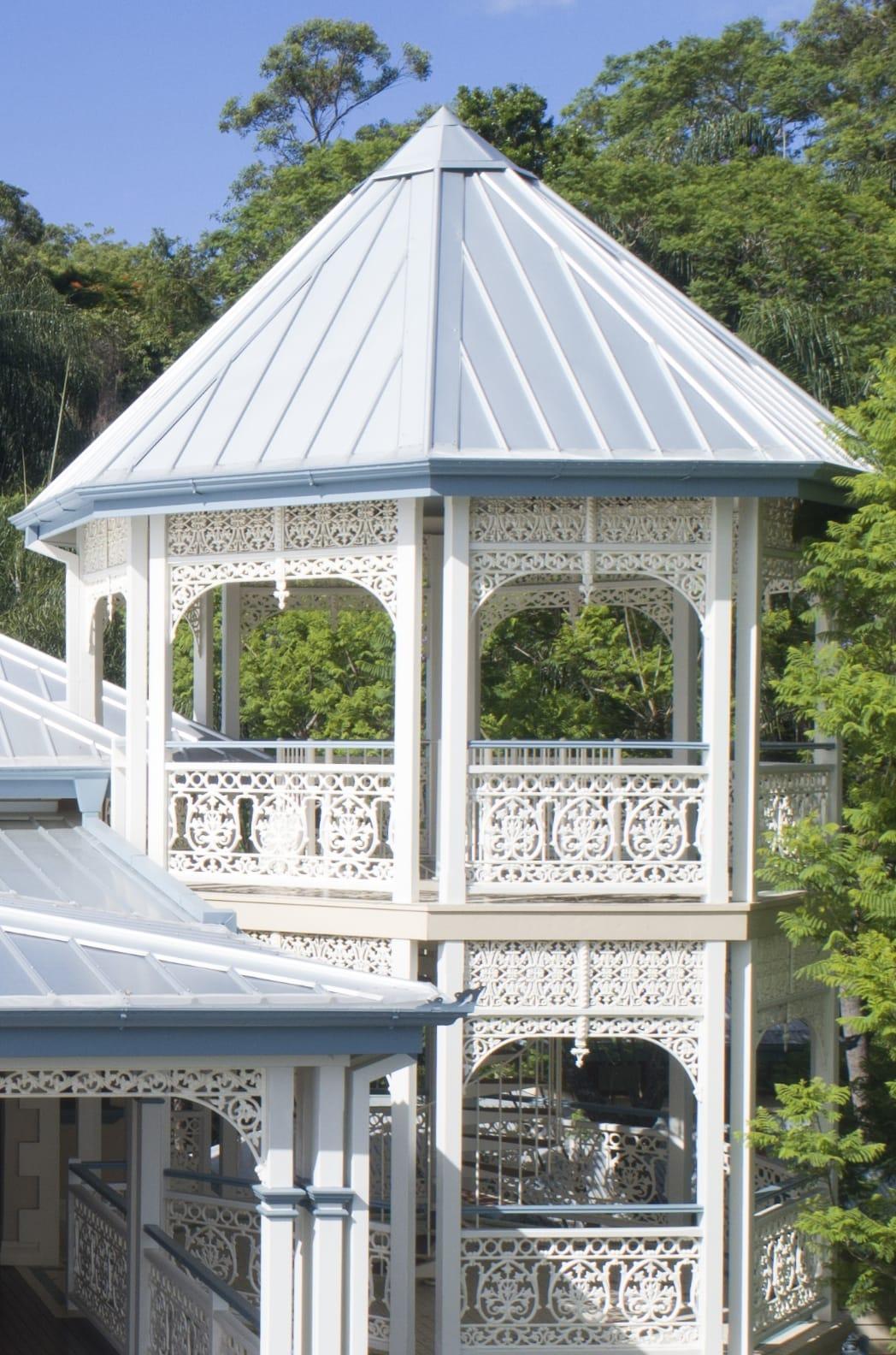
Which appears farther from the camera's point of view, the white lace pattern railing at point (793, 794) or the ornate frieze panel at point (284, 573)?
the white lace pattern railing at point (793, 794)

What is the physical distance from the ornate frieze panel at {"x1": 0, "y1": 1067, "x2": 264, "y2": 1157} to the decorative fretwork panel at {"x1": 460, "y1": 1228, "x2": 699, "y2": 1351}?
3.41 meters

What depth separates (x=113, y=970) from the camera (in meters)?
7.55

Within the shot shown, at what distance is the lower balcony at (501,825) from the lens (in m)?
10.6

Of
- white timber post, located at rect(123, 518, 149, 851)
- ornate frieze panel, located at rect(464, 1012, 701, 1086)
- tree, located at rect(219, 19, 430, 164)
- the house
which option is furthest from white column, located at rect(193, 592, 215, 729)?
tree, located at rect(219, 19, 430, 164)

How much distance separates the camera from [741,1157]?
10.9 metres

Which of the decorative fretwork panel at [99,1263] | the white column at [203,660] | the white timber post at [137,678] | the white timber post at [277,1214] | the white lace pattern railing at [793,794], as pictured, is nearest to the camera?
the white timber post at [277,1214]

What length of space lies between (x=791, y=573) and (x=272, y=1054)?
569 cm

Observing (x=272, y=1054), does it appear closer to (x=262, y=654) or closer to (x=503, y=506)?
(x=503, y=506)

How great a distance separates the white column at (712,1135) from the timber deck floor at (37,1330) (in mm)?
3724

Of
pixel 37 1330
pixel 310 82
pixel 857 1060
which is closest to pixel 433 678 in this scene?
pixel 37 1330

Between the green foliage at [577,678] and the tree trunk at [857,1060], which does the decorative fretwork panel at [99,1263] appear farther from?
the green foliage at [577,678]

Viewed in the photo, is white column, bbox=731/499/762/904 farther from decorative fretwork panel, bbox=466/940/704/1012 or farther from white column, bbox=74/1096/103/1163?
white column, bbox=74/1096/103/1163

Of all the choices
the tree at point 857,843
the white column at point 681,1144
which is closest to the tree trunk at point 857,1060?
the white column at point 681,1144

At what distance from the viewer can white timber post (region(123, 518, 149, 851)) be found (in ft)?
37.6
